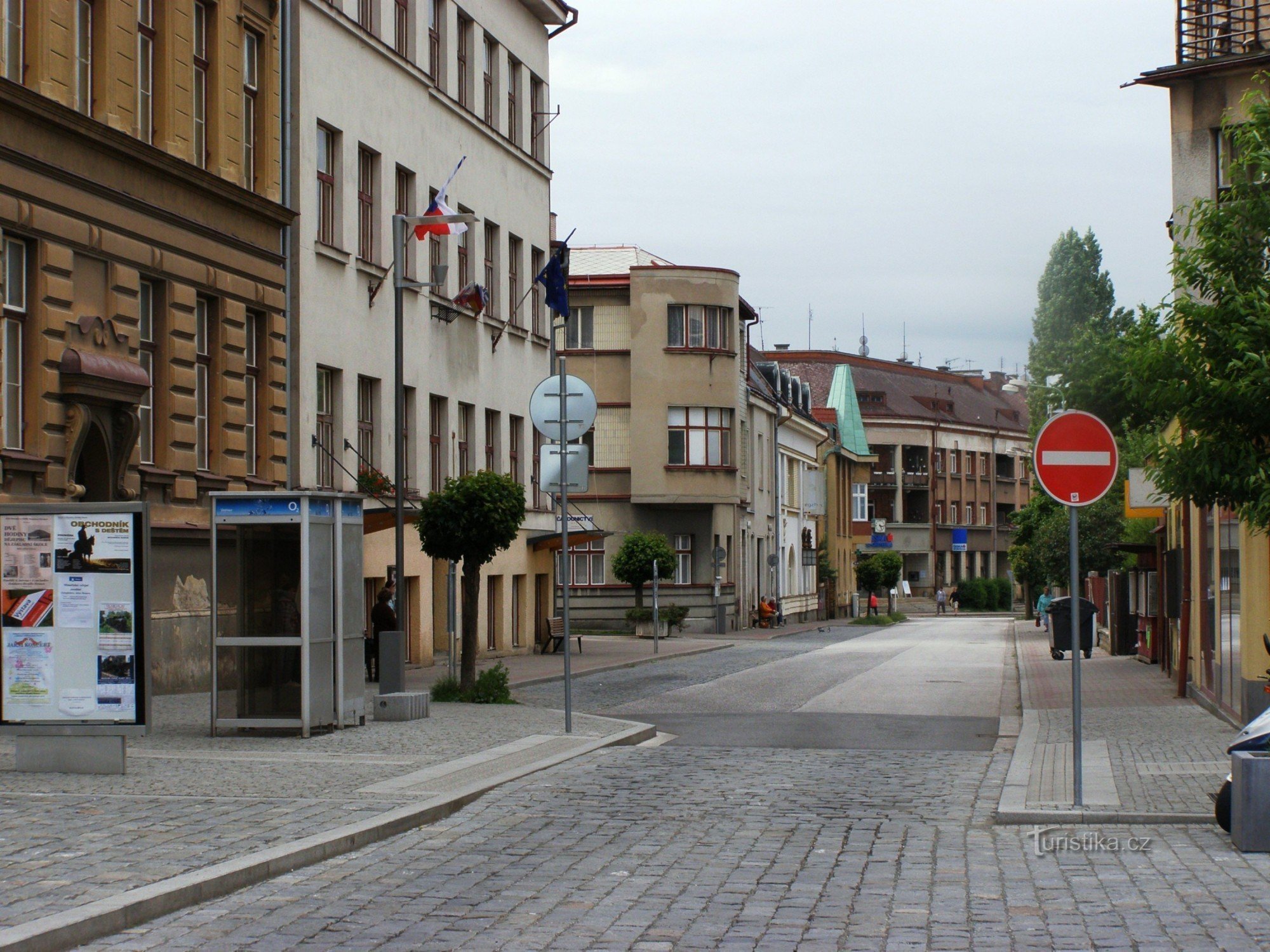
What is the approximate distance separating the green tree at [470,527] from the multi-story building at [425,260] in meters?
3.18

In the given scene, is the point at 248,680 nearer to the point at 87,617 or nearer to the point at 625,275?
the point at 87,617

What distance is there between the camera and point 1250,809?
32.6ft

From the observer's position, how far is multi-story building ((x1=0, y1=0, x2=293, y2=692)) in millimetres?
20547

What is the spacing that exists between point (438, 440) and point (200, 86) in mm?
11580

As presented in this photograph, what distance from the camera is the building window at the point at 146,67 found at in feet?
77.4

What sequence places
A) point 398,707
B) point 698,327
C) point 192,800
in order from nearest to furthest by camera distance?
point 192,800
point 398,707
point 698,327

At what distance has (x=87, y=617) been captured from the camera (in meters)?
13.3

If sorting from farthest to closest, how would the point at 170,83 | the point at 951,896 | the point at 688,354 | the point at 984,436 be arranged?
→ the point at 984,436
the point at 688,354
the point at 170,83
the point at 951,896

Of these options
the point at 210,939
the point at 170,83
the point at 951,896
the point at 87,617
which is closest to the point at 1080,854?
the point at 951,896

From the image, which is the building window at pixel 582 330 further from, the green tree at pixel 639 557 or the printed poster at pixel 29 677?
the printed poster at pixel 29 677

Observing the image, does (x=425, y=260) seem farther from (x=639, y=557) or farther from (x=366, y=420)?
(x=639, y=557)

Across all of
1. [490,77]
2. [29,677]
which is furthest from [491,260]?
[29,677]

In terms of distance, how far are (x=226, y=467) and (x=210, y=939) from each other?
752 inches

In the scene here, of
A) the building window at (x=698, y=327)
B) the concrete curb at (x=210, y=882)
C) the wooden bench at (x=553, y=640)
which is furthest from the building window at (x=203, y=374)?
the building window at (x=698, y=327)
